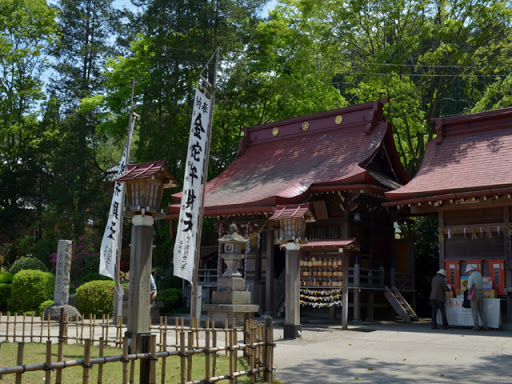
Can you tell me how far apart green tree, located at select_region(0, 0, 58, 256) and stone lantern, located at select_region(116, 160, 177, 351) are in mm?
26570

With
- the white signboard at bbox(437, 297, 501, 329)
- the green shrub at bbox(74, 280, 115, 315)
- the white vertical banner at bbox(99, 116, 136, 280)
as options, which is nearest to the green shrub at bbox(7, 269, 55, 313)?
the green shrub at bbox(74, 280, 115, 315)

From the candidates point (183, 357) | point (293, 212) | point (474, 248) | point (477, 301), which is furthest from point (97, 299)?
point (183, 357)

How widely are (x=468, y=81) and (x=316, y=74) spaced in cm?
670

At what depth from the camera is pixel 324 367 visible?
30.0ft

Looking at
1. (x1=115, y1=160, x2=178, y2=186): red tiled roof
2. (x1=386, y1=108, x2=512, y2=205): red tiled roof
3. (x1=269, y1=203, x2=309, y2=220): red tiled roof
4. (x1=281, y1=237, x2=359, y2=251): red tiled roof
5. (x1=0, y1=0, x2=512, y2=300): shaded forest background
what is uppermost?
(x1=0, y1=0, x2=512, y2=300): shaded forest background

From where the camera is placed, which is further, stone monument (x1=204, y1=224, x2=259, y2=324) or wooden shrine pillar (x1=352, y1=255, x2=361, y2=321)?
wooden shrine pillar (x1=352, y1=255, x2=361, y2=321)

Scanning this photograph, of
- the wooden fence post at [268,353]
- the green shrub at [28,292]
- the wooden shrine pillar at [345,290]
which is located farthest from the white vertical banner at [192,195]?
the green shrub at [28,292]

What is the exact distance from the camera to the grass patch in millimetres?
7887

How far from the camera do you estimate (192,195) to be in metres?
11.3

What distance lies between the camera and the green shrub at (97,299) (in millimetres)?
18484

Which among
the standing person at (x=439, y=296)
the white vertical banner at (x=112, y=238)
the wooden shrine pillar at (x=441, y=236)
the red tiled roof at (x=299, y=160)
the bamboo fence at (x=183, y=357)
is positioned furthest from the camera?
the red tiled roof at (x=299, y=160)

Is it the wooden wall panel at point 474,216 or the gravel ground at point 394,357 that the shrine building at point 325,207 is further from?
the gravel ground at point 394,357

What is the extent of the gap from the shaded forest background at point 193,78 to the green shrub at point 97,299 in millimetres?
6289

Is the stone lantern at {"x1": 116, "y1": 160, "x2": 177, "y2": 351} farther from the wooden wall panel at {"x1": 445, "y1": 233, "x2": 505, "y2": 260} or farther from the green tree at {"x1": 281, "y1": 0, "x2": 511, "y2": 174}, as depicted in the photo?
the green tree at {"x1": 281, "y1": 0, "x2": 511, "y2": 174}
